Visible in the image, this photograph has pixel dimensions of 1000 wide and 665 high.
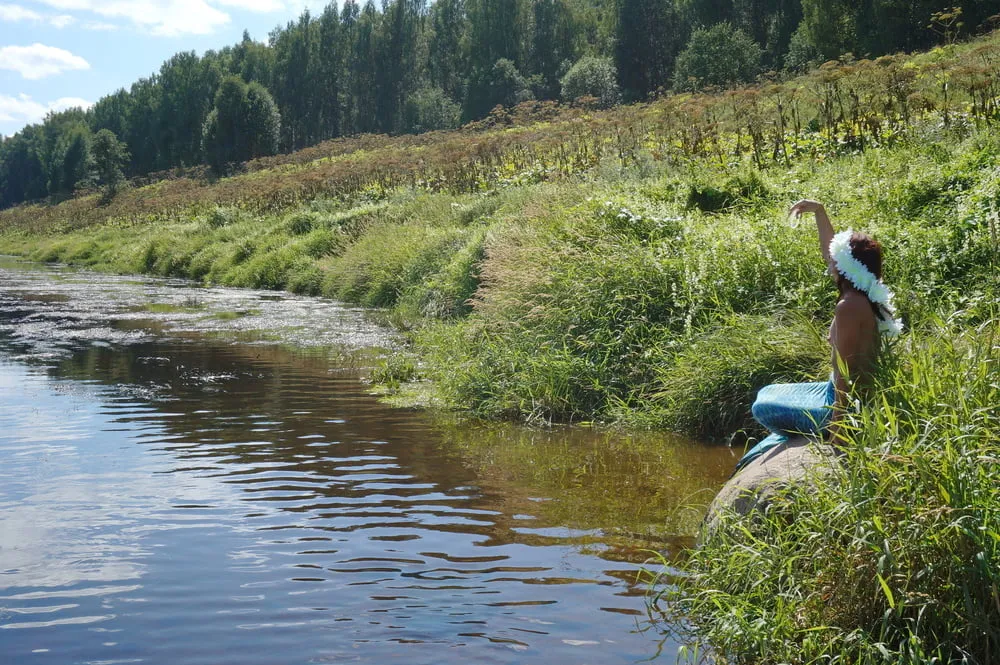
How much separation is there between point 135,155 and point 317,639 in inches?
3743

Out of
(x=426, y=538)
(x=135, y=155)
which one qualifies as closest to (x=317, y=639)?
(x=426, y=538)

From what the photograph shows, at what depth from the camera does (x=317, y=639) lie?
401 cm

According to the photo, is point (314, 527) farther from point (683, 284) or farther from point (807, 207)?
point (683, 284)

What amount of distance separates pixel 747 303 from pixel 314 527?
4.66 m

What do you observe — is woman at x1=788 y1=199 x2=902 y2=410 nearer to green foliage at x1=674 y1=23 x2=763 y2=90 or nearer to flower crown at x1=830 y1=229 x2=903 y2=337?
flower crown at x1=830 y1=229 x2=903 y2=337

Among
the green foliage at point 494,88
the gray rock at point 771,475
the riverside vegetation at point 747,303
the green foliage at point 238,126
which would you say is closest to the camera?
the riverside vegetation at point 747,303

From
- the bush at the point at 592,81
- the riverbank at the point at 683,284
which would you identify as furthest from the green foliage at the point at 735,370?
the bush at the point at 592,81

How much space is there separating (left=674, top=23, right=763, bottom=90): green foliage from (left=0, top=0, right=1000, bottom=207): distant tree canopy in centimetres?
12

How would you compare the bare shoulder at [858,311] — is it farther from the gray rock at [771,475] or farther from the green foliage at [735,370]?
the green foliage at [735,370]

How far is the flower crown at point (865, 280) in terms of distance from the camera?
4.70 meters

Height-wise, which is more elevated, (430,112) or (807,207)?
(430,112)

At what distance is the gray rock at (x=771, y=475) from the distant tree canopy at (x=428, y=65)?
39.8m

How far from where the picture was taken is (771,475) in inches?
181

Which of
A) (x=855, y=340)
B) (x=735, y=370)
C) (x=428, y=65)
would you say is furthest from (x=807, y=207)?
(x=428, y=65)
